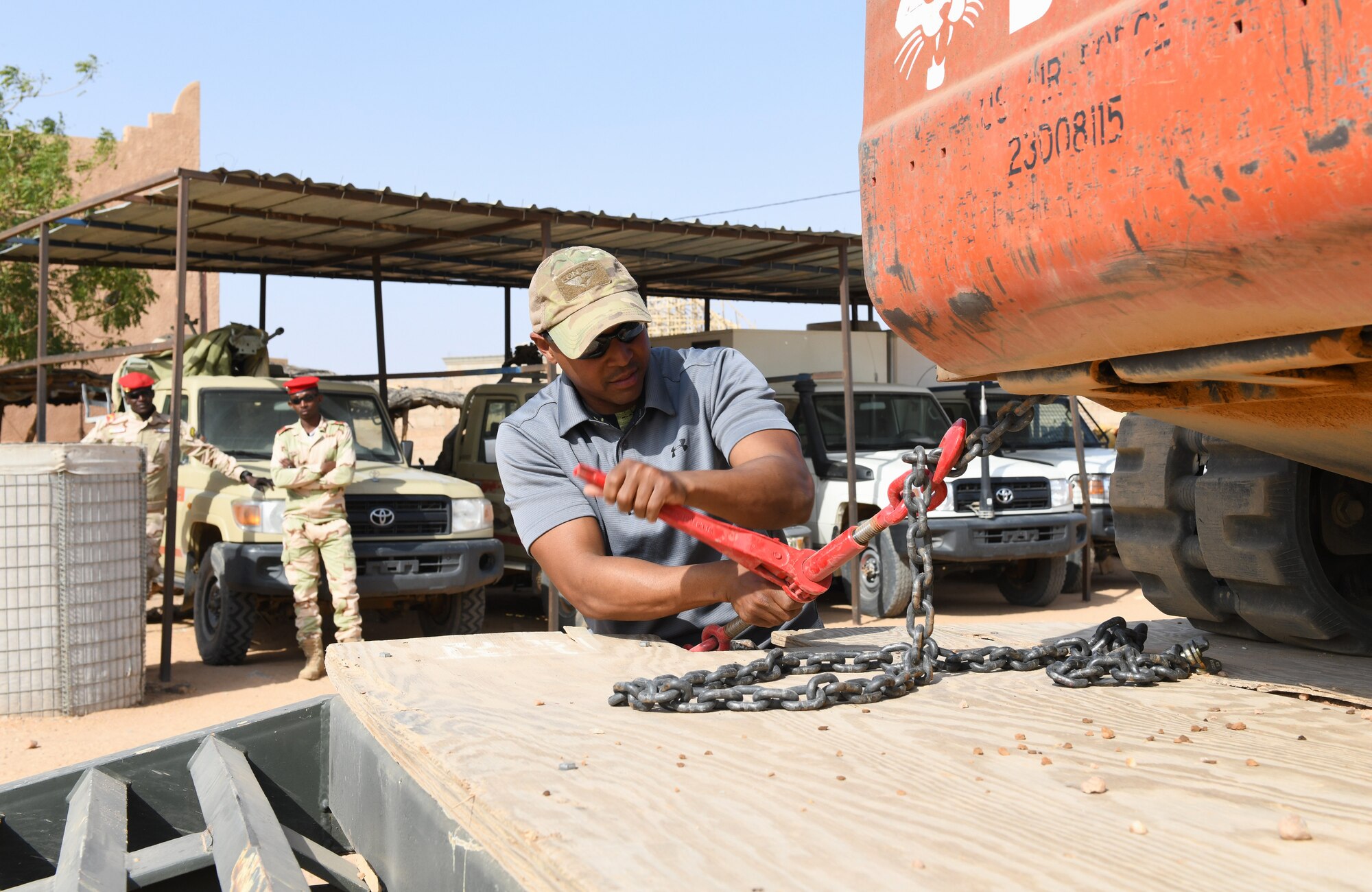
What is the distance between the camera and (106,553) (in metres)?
7.58

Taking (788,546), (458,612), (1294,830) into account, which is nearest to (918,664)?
(788,546)

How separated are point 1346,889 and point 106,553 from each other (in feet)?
25.1

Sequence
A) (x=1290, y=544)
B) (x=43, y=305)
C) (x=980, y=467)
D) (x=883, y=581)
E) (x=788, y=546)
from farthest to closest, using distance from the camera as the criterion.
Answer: (x=980, y=467)
(x=43, y=305)
(x=883, y=581)
(x=1290, y=544)
(x=788, y=546)

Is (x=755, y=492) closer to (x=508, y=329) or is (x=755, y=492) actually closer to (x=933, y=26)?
(x=933, y=26)

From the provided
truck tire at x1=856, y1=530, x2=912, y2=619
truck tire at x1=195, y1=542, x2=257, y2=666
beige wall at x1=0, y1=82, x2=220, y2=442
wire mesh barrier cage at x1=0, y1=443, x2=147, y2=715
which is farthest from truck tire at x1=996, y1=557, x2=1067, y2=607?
beige wall at x1=0, y1=82, x2=220, y2=442

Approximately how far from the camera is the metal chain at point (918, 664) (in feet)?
7.14

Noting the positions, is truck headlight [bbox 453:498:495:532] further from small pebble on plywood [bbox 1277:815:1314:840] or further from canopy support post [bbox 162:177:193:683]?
small pebble on plywood [bbox 1277:815:1314:840]

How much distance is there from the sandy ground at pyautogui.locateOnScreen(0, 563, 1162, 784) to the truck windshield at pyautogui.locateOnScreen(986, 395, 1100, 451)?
1.63 metres

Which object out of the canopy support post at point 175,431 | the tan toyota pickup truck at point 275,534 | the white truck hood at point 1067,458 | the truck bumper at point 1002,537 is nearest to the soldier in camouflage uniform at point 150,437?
the tan toyota pickup truck at point 275,534

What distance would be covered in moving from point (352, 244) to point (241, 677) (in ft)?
16.6

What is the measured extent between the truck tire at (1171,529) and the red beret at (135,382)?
26.7 ft

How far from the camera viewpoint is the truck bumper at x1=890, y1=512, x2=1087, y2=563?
10812 mm

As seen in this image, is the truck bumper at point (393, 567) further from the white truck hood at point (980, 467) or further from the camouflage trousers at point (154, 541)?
the white truck hood at point (980, 467)

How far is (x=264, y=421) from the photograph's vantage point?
391 inches
